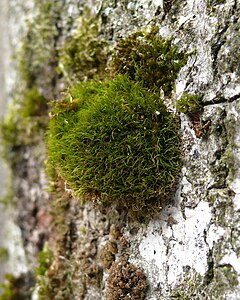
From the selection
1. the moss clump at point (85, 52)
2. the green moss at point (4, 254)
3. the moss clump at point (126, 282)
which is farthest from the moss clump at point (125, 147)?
the green moss at point (4, 254)

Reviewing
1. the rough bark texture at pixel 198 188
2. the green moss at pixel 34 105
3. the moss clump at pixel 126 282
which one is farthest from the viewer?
the green moss at pixel 34 105

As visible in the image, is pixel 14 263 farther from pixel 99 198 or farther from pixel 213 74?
pixel 213 74

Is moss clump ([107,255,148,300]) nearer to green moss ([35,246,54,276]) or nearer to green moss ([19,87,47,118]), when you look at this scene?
green moss ([35,246,54,276])

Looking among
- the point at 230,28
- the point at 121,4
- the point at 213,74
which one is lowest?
the point at 213,74

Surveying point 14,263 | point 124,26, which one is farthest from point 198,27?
point 14,263

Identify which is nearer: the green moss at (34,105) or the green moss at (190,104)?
the green moss at (190,104)

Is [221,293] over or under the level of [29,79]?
under

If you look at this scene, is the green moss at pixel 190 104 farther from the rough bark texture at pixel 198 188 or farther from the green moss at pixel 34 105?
the green moss at pixel 34 105
